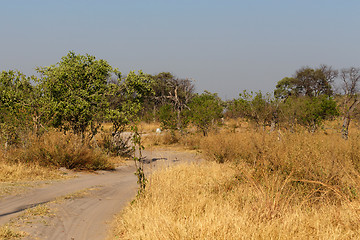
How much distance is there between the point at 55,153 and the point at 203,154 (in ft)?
19.8

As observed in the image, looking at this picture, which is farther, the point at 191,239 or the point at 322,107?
the point at 322,107

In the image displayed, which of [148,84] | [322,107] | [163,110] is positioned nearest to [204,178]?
[148,84]

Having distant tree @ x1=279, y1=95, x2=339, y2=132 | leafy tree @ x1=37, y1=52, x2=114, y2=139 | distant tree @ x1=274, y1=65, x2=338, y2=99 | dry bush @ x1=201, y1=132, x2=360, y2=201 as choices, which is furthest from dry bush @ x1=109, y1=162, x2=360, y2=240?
distant tree @ x1=274, y1=65, x2=338, y2=99

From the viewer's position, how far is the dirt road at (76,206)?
5.32m

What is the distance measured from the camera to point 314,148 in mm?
6926

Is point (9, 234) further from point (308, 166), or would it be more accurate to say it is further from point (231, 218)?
point (308, 166)

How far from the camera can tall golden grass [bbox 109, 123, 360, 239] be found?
14.2 ft

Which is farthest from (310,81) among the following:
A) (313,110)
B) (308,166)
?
(308,166)

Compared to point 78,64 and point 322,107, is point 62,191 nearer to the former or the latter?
point 78,64

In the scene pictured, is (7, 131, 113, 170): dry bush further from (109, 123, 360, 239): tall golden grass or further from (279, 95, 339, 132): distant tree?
(279, 95, 339, 132): distant tree

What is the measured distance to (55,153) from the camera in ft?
37.0

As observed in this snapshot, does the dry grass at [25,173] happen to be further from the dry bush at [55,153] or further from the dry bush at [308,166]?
the dry bush at [308,166]

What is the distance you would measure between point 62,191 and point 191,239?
505 centimetres

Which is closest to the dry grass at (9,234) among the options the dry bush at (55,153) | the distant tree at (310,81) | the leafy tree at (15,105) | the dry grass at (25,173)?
the dry grass at (25,173)
